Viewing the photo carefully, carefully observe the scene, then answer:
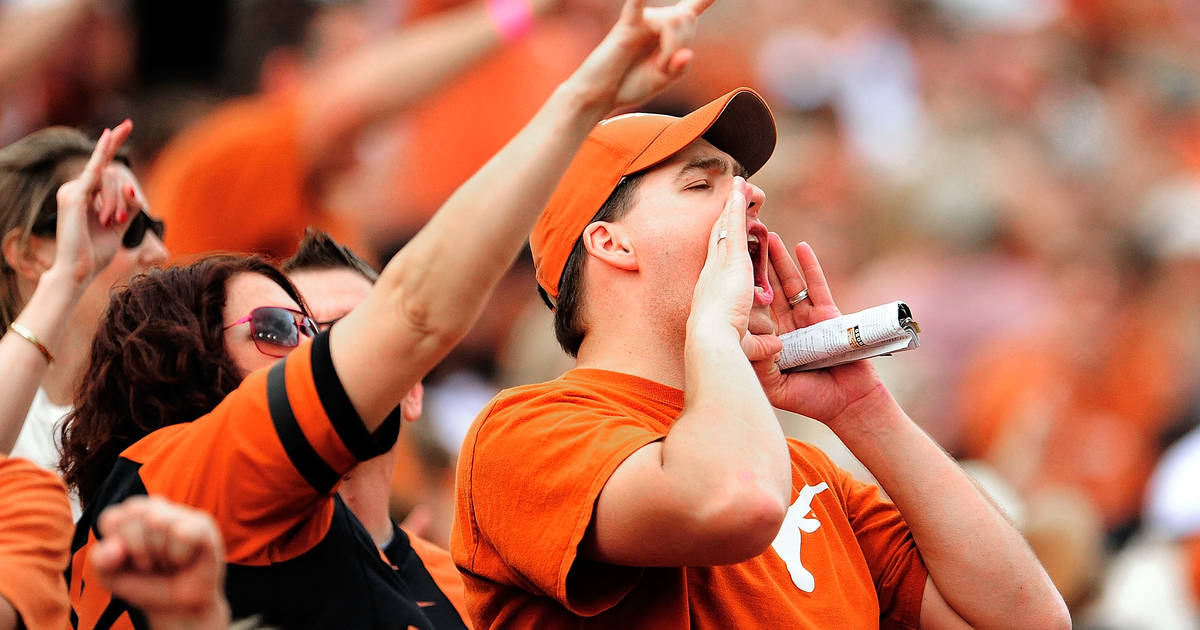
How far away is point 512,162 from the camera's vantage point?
173cm

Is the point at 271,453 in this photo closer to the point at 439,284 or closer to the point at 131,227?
the point at 439,284

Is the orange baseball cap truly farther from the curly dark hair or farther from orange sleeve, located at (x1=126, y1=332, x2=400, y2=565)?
orange sleeve, located at (x1=126, y1=332, x2=400, y2=565)

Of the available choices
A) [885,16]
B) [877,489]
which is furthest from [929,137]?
[877,489]

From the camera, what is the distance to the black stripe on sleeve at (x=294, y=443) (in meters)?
1.70

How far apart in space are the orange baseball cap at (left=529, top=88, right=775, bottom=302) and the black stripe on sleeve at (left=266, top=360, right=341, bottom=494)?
0.91 metres

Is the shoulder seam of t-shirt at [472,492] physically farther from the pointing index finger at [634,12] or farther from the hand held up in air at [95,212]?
the hand held up in air at [95,212]

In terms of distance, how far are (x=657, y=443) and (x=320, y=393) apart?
1.86 ft

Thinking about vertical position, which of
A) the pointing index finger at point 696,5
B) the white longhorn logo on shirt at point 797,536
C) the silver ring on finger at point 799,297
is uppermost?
the pointing index finger at point 696,5

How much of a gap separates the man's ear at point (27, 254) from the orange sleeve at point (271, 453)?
4.07 ft

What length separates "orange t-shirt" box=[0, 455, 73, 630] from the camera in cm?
179

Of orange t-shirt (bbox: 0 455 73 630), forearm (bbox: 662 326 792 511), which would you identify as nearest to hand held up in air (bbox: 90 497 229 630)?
orange t-shirt (bbox: 0 455 73 630)

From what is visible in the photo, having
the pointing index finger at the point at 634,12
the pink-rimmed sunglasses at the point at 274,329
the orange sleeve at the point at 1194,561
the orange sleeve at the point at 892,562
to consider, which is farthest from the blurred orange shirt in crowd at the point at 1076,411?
the pointing index finger at the point at 634,12

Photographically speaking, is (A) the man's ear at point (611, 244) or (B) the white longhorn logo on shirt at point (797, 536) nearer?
(B) the white longhorn logo on shirt at point (797, 536)

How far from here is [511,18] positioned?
13.2 ft
